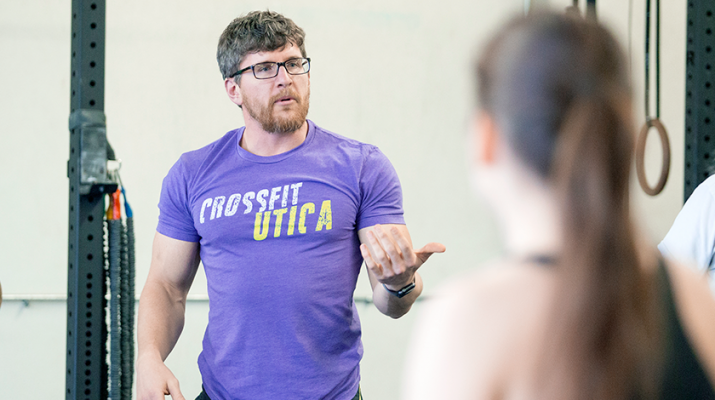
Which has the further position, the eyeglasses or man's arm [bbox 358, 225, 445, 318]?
the eyeglasses

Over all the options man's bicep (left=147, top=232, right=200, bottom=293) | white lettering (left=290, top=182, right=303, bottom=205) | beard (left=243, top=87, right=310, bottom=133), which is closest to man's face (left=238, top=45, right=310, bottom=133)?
beard (left=243, top=87, right=310, bottom=133)

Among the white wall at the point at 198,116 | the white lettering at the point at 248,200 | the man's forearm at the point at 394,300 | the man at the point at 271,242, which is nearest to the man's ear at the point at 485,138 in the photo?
the man at the point at 271,242

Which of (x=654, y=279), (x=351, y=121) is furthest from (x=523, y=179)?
(x=351, y=121)

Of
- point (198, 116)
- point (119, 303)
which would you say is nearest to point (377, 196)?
point (119, 303)

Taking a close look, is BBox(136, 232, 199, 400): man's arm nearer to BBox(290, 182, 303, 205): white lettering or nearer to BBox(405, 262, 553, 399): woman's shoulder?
BBox(290, 182, 303, 205): white lettering

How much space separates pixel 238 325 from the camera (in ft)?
4.38

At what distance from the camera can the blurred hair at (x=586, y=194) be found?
478mm

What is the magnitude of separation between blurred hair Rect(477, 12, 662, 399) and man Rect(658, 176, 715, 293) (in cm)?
101

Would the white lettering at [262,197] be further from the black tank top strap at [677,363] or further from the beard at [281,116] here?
the black tank top strap at [677,363]

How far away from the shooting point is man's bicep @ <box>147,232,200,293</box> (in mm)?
1447

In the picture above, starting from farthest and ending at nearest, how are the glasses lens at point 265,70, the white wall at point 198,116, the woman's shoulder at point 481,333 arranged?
1. the white wall at point 198,116
2. the glasses lens at point 265,70
3. the woman's shoulder at point 481,333

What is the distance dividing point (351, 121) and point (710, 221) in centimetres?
182

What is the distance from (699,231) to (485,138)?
43.1 inches

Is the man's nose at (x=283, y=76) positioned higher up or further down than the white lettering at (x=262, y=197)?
higher up
